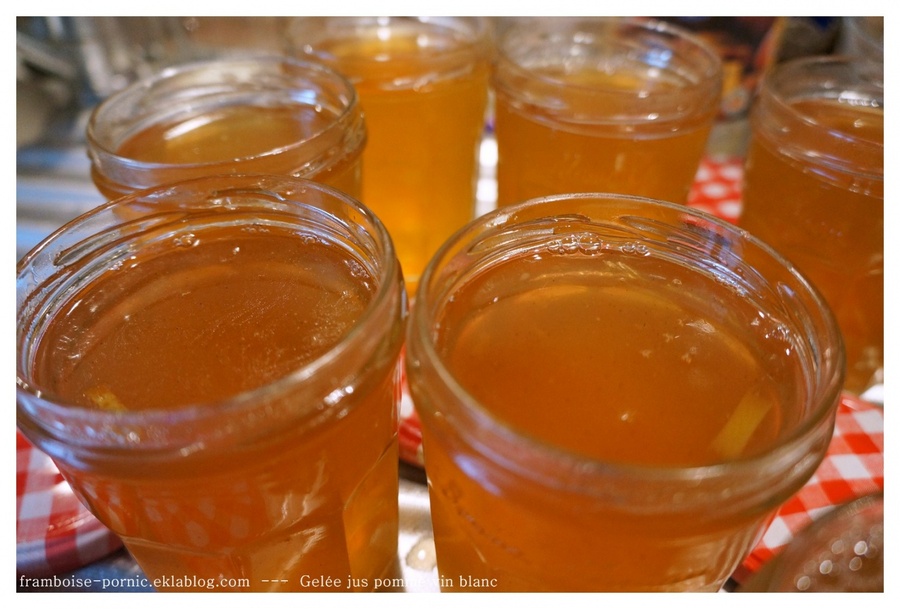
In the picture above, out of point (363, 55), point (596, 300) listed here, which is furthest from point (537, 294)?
point (363, 55)

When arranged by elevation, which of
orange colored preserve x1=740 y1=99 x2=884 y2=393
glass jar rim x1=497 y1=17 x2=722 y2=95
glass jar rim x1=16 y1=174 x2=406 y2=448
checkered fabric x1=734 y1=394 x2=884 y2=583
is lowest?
checkered fabric x1=734 y1=394 x2=884 y2=583

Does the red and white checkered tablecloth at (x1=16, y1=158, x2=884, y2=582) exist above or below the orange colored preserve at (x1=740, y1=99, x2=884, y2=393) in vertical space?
below

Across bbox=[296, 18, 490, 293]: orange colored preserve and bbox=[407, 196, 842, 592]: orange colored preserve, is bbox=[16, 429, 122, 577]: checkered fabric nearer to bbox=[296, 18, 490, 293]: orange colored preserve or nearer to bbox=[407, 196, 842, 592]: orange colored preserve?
bbox=[407, 196, 842, 592]: orange colored preserve

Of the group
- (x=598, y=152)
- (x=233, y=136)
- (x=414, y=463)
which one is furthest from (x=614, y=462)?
(x=233, y=136)

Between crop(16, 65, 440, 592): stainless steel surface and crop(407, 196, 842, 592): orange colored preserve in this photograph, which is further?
crop(16, 65, 440, 592): stainless steel surface

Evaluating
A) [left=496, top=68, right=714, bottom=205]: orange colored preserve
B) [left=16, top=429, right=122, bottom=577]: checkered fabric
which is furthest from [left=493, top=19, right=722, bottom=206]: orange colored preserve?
[left=16, top=429, right=122, bottom=577]: checkered fabric

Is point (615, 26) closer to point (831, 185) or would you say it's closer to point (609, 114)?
point (609, 114)
